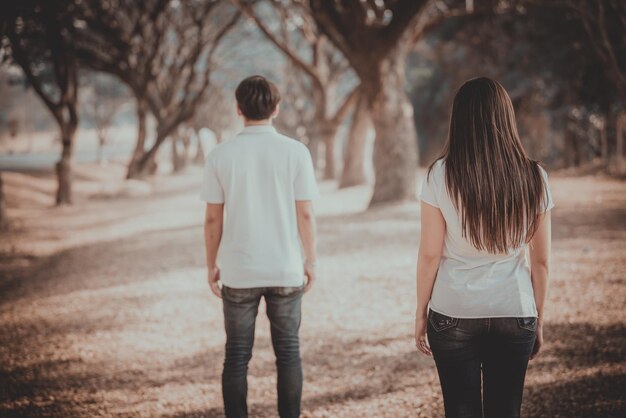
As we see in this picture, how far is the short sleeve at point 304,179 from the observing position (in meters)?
2.86

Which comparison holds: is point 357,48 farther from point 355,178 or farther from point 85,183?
point 85,183

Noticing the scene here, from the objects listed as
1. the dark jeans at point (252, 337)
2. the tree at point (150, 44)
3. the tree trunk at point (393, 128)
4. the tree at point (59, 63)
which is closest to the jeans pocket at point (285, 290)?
the dark jeans at point (252, 337)

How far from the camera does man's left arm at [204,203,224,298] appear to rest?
2.94m

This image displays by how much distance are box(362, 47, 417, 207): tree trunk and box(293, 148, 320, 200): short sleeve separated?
881 cm

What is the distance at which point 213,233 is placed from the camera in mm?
2982

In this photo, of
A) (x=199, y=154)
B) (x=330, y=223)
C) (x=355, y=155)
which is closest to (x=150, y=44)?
(x=355, y=155)

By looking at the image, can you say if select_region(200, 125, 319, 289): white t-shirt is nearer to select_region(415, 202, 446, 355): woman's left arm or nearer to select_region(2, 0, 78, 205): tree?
select_region(415, 202, 446, 355): woman's left arm

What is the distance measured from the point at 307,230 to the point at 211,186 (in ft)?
1.86

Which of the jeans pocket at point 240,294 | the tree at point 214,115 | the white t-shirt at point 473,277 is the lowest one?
the jeans pocket at point 240,294

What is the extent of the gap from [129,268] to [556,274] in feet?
19.0

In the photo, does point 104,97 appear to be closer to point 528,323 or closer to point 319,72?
point 319,72

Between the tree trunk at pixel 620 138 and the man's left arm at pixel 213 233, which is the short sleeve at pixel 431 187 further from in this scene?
the tree trunk at pixel 620 138

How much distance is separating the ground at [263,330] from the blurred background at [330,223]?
25 millimetres

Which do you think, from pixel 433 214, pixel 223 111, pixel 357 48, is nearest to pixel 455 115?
pixel 433 214
